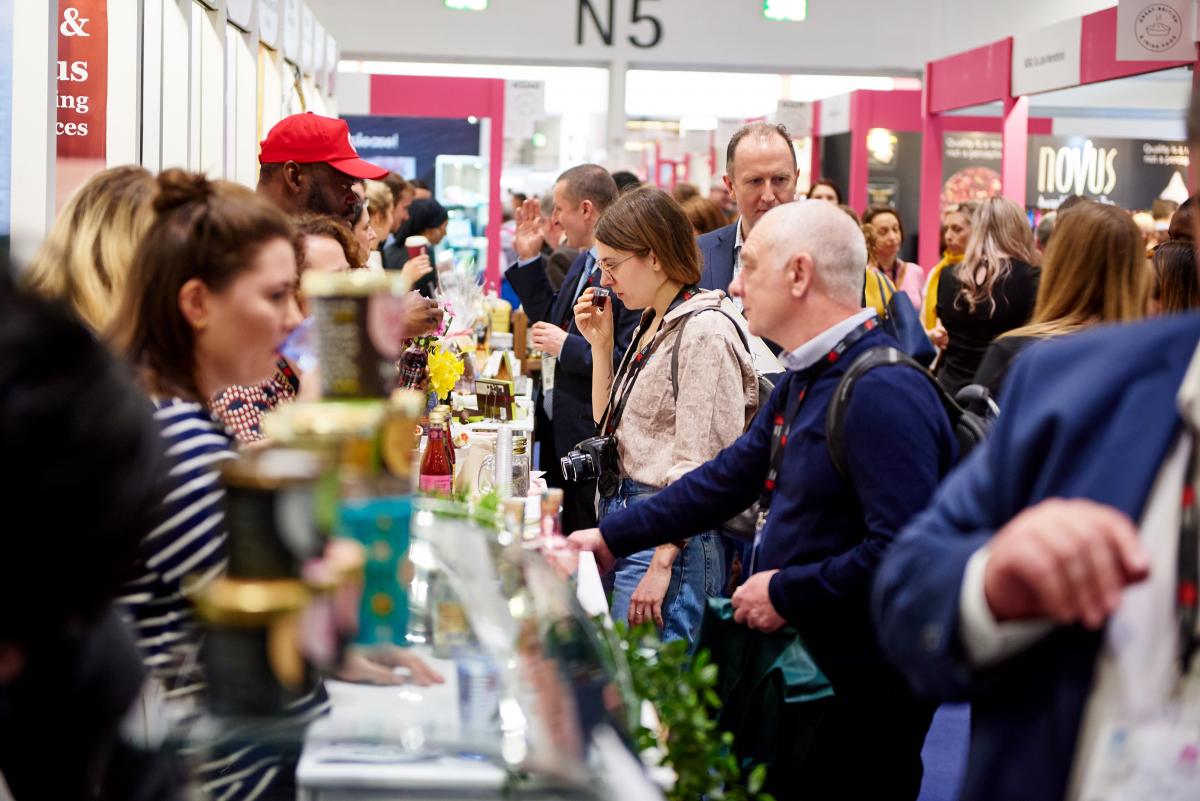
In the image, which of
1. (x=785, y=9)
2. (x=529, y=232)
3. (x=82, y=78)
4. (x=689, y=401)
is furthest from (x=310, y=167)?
(x=785, y=9)

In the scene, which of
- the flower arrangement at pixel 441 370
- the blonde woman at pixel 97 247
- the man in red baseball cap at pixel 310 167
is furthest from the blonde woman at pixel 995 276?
the blonde woman at pixel 97 247

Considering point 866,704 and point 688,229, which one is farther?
point 688,229

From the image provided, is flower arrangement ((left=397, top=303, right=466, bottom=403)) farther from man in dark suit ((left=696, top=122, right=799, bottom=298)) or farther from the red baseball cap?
man in dark suit ((left=696, top=122, right=799, bottom=298))

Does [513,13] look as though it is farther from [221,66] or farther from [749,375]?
[749,375]

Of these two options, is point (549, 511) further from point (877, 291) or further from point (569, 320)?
point (877, 291)

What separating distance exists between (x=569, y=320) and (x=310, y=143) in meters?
1.85

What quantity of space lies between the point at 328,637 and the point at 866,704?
149cm

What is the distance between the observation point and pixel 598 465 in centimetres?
370

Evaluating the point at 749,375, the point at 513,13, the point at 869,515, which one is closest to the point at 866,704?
the point at 869,515

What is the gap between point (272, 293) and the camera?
1662 mm

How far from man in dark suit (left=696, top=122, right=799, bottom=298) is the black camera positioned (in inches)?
41.0

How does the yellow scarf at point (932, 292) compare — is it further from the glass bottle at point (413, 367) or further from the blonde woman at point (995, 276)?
the glass bottle at point (413, 367)

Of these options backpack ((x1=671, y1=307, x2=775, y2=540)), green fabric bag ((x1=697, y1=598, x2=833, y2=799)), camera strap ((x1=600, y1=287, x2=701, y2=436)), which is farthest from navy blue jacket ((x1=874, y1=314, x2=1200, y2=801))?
camera strap ((x1=600, y1=287, x2=701, y2=436))

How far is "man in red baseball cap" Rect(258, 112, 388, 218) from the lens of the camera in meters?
3.96
